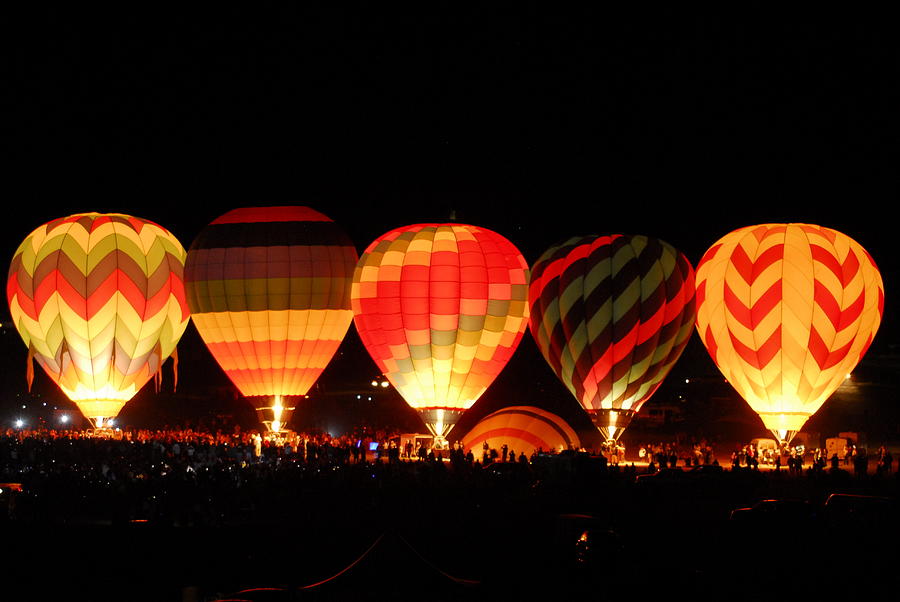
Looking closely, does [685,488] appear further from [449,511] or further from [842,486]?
[449,511]

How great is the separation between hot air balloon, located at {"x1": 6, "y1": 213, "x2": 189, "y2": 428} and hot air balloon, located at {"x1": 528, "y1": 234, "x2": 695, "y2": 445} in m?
7.31

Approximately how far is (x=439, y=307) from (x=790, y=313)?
603 cm

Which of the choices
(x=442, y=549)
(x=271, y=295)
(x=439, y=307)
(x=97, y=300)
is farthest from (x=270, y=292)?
(x=442, y=549)

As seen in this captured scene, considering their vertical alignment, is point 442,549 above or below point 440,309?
below

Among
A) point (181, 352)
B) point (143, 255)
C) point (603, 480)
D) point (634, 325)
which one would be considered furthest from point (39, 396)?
point (603, 480)

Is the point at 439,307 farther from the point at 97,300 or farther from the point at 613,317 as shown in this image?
the point at 97,300

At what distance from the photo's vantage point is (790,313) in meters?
24.1

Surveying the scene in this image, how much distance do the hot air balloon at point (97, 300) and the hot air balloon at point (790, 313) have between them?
1034 cm

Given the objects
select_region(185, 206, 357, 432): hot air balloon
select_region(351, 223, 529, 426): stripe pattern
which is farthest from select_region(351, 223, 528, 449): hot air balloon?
select_region(185, 206, 357, 432): hot air balloon

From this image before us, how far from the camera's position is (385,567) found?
1235 centimetres

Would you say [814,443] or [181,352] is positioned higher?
[181,352]

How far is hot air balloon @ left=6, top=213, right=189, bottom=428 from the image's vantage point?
25.7m

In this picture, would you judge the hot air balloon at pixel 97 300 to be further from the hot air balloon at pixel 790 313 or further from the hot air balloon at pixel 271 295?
the hot air balloon at pixel 790 313

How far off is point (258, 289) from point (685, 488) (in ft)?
32.5
